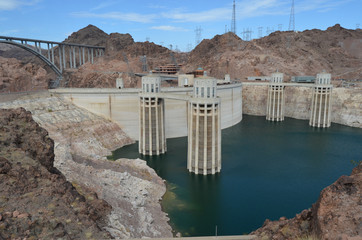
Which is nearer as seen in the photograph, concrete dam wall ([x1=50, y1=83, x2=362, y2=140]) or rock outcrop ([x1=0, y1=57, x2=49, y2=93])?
concrete dam wall ([x1=50, y1=83, x2=362, y2=140])

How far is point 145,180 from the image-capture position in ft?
107

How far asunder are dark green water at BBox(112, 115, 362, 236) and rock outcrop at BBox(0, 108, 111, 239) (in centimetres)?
1431

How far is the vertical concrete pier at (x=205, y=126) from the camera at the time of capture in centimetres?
3806

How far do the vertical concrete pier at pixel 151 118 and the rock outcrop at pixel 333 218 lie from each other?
120 feet

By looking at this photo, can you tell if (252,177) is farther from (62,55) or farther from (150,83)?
(62,55)

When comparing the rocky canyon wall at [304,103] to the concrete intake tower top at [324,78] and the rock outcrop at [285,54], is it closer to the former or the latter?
the concrete intake tower top at [324,78]

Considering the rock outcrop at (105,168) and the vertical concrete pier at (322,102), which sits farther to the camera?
the vertical concrete pier at (322,102)

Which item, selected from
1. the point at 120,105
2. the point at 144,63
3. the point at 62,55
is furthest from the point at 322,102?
the point at 62,55

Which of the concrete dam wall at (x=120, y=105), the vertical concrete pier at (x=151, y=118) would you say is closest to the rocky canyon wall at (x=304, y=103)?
the concrete dam wall at (x=120, y=105)

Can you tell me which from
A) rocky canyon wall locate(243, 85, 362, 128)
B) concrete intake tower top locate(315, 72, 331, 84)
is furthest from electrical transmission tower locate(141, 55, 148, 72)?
concrete intake tower top locate(315, 72, 331, 84)

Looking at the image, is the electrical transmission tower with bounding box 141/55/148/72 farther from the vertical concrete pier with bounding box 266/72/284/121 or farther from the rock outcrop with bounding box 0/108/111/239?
the rock outcrop with bounding box 0/108/111/239

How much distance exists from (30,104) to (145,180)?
31.4 m

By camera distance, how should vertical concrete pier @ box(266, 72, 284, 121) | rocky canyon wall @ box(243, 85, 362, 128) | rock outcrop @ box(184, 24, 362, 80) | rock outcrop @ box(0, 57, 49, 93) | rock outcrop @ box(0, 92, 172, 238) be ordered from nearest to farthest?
rock outcrop @ box(0, 92, 172, 238)
rock outcrop @ box(0, 57, 49, 93)
rocky canyon wall @ box(243, 85, 362, 128)
vertical concrete pier @ box(266, 72, 284, 121)
rock outcrop @ box(184, 24, 362, 80)

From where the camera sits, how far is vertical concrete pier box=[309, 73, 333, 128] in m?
69.2
